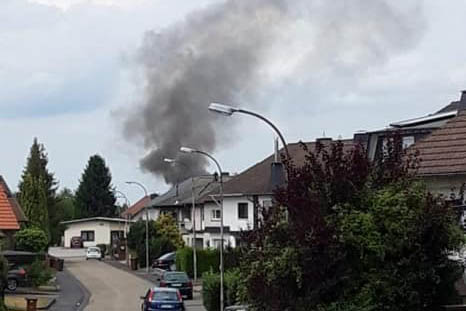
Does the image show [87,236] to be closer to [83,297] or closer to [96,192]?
[96,192]

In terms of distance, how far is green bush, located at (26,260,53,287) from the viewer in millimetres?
63403

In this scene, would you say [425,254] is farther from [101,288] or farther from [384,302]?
[101,288]

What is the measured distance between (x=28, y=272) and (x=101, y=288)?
18.7ft

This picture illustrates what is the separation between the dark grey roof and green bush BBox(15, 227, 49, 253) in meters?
15.9

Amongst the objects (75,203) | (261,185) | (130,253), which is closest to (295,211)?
(261,185)

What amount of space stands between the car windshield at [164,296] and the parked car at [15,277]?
1497 centimetres

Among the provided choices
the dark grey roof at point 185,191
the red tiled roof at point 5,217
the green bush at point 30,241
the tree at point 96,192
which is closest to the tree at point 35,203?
the dark grey roof at point 185,191

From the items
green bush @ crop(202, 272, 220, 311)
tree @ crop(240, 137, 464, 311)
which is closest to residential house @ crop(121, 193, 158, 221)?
green bush @ crop(202, 272, 220, 311)

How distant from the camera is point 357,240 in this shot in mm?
20984

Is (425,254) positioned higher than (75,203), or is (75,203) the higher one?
(75,203)

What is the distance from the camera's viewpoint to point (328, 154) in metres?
22.4

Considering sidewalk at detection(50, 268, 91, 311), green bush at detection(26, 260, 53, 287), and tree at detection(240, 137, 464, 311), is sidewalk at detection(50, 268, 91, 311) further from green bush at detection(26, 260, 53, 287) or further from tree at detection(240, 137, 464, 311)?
tree at detection(240, 137, 464, 311)

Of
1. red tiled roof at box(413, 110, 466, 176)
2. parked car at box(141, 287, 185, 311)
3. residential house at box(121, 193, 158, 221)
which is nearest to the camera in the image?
red tiled roof at box(413, 110, 466, 176)

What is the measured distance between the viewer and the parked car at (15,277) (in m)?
58.7
